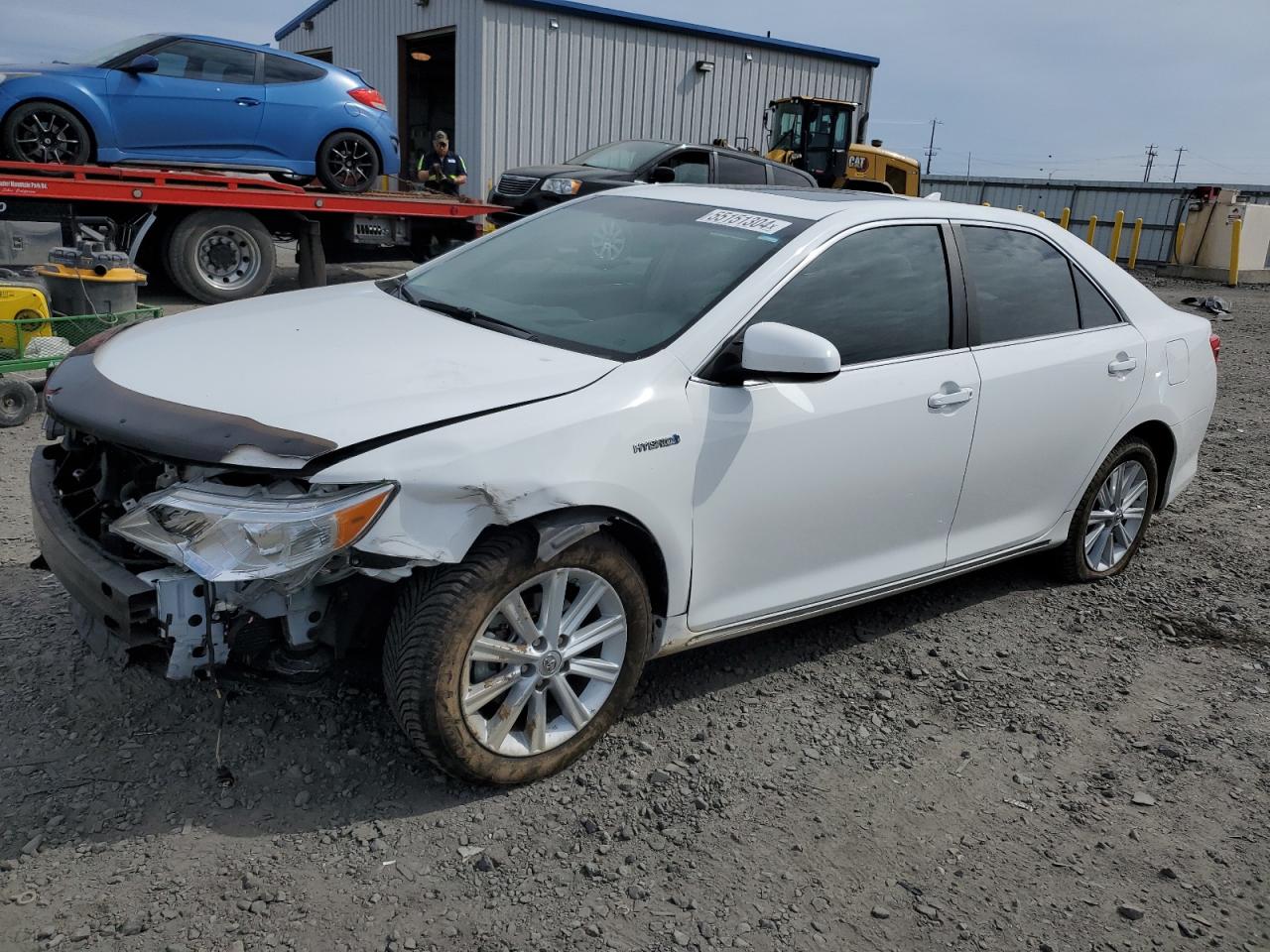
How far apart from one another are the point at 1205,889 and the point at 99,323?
20.5 ft

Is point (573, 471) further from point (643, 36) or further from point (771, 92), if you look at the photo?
point (771, 92)

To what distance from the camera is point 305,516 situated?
2.50 m

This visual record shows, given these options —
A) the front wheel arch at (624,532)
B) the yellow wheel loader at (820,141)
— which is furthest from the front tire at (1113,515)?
the yellow wheel loader at (820,141)

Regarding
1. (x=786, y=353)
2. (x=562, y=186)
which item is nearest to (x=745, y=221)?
(x=786, y=353)

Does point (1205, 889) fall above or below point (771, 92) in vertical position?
below

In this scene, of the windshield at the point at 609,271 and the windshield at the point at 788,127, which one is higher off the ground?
the windshield at the point at 788,127

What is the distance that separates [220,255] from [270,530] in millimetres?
8678

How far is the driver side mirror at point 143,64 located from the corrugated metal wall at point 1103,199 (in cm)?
1972

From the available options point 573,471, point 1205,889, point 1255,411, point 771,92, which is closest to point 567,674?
point 573,471

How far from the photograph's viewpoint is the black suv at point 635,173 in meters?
13.5

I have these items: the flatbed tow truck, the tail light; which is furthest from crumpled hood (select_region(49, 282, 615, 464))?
the tail light

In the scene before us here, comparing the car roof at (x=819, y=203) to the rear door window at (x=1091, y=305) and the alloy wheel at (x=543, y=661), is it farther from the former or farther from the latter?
the alloy wheel at (x=543, y=661)

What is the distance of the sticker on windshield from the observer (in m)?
3.57

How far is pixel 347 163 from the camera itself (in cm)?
1130
